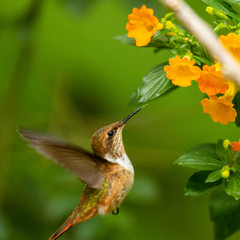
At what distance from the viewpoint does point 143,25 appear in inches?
56.0

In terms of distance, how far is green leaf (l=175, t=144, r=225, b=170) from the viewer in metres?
1.46

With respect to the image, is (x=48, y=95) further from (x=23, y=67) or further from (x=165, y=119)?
(x=165, y=119)

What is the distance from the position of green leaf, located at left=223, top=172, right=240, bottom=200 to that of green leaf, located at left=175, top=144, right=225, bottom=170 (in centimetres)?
6

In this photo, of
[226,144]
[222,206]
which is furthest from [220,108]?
[222,206]

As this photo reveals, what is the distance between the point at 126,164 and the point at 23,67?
1.40 m

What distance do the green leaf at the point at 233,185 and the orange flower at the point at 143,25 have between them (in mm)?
464

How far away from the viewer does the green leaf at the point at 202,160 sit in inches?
57.3

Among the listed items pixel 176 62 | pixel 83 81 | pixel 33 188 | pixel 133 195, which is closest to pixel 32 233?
pixel 33 188

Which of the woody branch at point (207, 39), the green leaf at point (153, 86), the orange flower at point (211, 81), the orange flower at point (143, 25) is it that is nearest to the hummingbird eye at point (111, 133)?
the green leaf at point (153, 86)

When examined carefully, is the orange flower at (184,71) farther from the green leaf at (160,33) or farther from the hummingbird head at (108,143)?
the hummingbird head at (108,143)

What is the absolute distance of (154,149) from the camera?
326 centimetres

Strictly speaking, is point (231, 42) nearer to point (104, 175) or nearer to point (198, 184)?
point (198, 184)

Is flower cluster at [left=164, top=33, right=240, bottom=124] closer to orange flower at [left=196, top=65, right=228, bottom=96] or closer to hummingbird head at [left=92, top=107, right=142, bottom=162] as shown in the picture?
orange flower at [left=196, top=65, right=228, bottom=96]

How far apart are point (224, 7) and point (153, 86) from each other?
0.30 metres
